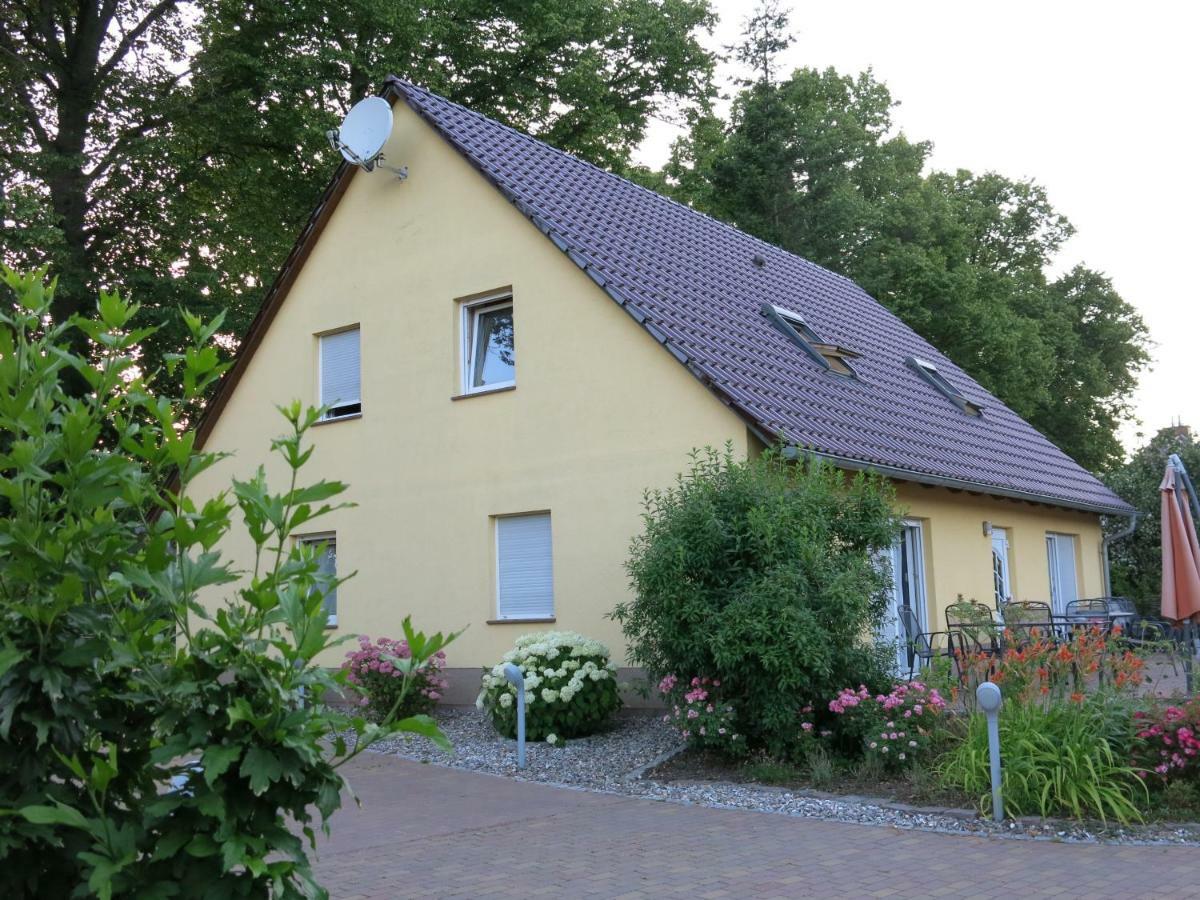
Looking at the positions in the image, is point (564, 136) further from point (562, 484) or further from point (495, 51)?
point (562, 484)

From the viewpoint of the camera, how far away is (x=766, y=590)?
9.64m

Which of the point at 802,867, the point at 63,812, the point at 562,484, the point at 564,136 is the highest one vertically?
the point at 564,136

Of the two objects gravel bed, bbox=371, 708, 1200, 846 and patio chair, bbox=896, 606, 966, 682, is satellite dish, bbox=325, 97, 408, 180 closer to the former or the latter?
gravel bed, bbox=371, 708, 1200, 846

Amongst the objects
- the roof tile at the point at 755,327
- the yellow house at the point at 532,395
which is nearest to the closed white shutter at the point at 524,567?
the yellow house at the point at 532,395

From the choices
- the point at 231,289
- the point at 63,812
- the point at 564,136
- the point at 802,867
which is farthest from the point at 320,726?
the point at 564,136

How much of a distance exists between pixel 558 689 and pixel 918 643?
374 cm

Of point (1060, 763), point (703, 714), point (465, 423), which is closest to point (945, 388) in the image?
point (465, 423)

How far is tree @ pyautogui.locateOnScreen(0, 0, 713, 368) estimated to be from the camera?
2088 cm

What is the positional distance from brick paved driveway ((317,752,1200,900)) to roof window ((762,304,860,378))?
8.76 m

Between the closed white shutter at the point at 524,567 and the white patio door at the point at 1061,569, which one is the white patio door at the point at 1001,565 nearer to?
the white patio door at the point at 1061,569

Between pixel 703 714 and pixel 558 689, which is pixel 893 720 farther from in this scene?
pixel 558 689

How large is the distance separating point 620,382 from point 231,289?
13.1 m

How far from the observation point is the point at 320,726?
10.8ft

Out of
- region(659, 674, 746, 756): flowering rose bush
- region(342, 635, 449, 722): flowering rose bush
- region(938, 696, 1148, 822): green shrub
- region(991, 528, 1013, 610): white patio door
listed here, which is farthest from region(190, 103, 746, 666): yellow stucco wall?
region(991, 528, 1013, 610): white patio door
